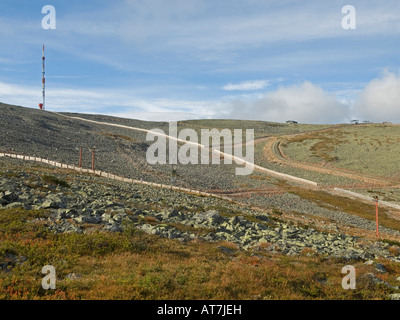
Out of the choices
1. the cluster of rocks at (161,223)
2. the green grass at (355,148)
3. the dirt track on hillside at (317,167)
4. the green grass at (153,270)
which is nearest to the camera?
the green grass at (153,270)

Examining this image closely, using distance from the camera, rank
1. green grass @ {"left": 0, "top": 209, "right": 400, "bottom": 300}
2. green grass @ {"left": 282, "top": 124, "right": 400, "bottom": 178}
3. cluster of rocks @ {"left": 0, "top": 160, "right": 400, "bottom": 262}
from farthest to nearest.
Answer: green grass @ {"left": 282, "top": 124, "right": 400, "bottom": 178} → cluster of rocks @ {"left": 0, "top": 160, "right": 400, "bottom": 262} → green grass @ {"left": 0, "top": 209, "right": 400, "bottom": 300}

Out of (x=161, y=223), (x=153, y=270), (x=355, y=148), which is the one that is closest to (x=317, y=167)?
(x=355, y=148)

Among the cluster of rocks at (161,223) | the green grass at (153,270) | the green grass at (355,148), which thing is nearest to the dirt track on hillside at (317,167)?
the green grass at (355,148)

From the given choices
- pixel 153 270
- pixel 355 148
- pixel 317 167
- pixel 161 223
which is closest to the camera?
pixel 153 270

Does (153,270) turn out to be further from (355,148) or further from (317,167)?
(355,148)

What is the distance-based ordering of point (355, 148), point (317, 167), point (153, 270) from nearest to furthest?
point (153, 270), point (317, 167), point (355, 148)

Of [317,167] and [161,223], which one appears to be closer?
[161,223]

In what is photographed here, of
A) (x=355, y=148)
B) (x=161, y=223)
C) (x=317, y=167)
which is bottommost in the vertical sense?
(x=161, y=223)

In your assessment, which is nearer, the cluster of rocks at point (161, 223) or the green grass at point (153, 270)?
the green grass at point (153, 270)

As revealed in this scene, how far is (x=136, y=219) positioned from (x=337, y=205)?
1793 inches

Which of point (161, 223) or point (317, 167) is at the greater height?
point (317, 167)

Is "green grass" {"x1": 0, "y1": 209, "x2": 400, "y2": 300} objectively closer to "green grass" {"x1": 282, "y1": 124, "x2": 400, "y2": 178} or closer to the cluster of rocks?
the cluster of rocks

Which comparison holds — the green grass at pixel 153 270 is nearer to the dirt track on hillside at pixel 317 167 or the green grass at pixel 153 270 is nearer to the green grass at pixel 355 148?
the dirt track on hillside at pixel 317 167

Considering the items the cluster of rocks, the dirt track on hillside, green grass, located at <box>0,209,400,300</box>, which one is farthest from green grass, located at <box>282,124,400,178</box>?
green grass, located at <box>0,209,400,300</box>
